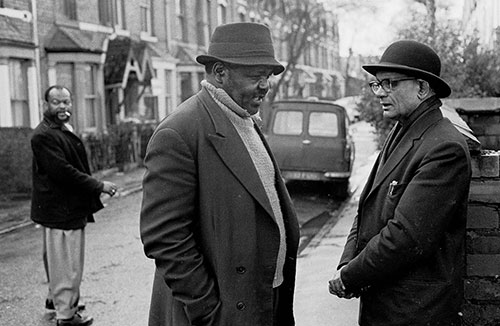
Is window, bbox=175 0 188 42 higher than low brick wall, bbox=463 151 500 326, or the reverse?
window, bbox=175 0 188 42

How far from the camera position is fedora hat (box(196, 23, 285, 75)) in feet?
9.74

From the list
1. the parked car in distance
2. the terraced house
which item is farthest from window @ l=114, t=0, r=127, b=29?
the parked car in distance

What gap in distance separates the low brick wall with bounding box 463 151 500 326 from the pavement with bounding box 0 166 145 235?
874 centimetres

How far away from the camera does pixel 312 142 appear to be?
46.1 feet

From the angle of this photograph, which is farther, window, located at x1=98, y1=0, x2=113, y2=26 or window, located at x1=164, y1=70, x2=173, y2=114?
window, located at x1=164, y1=70, x2=173, y2=114

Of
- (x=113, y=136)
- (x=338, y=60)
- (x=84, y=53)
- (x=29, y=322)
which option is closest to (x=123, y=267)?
(x=29, y=322)

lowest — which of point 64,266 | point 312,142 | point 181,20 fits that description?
point 64,266

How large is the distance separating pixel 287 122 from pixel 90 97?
8.08 meters

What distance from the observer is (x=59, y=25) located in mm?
18844

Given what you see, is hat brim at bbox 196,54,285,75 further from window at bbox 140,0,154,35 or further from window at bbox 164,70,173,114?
window at bbox 164,70,173,114

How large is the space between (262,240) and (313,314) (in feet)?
9.47

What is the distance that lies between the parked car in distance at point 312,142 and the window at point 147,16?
12.1 meters

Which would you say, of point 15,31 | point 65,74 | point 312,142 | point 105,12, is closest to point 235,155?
point 312,142

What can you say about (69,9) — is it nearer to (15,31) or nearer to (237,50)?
(15,31)
